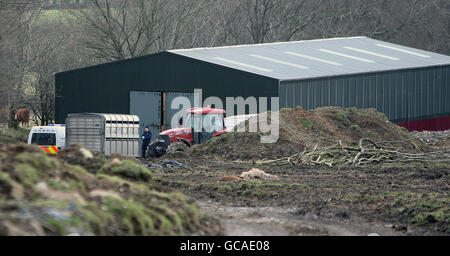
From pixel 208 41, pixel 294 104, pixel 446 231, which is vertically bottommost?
pixel 446 231

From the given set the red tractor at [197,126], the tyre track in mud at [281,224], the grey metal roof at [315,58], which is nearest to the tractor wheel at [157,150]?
the red tractor at [197,126]

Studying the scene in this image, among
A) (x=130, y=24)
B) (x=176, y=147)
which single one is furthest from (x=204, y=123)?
(x=130, y=24)

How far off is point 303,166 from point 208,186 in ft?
22.0

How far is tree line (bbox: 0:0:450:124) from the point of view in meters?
43.6

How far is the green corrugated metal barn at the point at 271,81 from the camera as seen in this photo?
36469mm

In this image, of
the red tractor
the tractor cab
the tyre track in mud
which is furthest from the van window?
the tyre track in mud

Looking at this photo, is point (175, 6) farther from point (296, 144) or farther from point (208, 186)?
point (208, 186)

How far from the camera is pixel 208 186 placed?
20062 mm

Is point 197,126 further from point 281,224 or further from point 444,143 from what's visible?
point 281,224

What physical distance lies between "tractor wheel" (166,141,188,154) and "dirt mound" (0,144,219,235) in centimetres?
1563

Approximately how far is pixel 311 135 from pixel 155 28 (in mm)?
22941

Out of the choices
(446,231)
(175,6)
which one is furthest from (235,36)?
(446,231)

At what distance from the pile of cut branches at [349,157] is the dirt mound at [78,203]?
12.9 meters

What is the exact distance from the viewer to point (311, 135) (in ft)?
103
